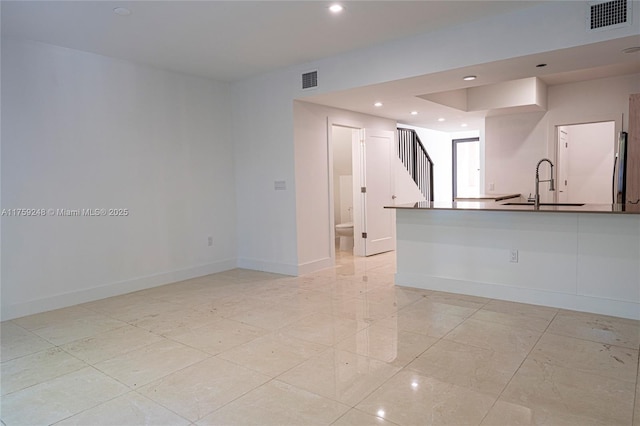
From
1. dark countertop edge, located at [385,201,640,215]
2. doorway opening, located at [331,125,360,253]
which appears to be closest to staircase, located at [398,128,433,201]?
doorway opening, located at [331,125,360,253]

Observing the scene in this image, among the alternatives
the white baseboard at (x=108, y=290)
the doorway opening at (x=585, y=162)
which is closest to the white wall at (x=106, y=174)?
the white baseboard at (x=108, y=290)

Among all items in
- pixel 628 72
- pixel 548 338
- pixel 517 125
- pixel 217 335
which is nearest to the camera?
pixel 548 338

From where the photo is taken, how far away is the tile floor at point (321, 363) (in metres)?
2.15

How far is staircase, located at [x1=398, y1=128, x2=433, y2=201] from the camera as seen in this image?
7922 millimetres

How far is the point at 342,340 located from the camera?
310 cm

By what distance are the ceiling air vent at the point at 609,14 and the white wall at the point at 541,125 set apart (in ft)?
10.6

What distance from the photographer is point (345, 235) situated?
7227 mm

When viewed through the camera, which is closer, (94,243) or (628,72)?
(94,243)

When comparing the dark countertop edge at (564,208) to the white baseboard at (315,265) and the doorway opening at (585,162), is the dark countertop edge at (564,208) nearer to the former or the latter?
the white baseboard at (315,265)

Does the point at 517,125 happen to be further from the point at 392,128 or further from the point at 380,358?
the point at 380,358

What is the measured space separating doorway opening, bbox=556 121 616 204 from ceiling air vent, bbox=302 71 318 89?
414 cm

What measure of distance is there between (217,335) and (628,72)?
6206 millimetres

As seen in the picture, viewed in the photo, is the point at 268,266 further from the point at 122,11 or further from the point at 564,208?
the point at 564,208

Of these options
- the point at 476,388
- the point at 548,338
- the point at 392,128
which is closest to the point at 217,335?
the point at 476,388
